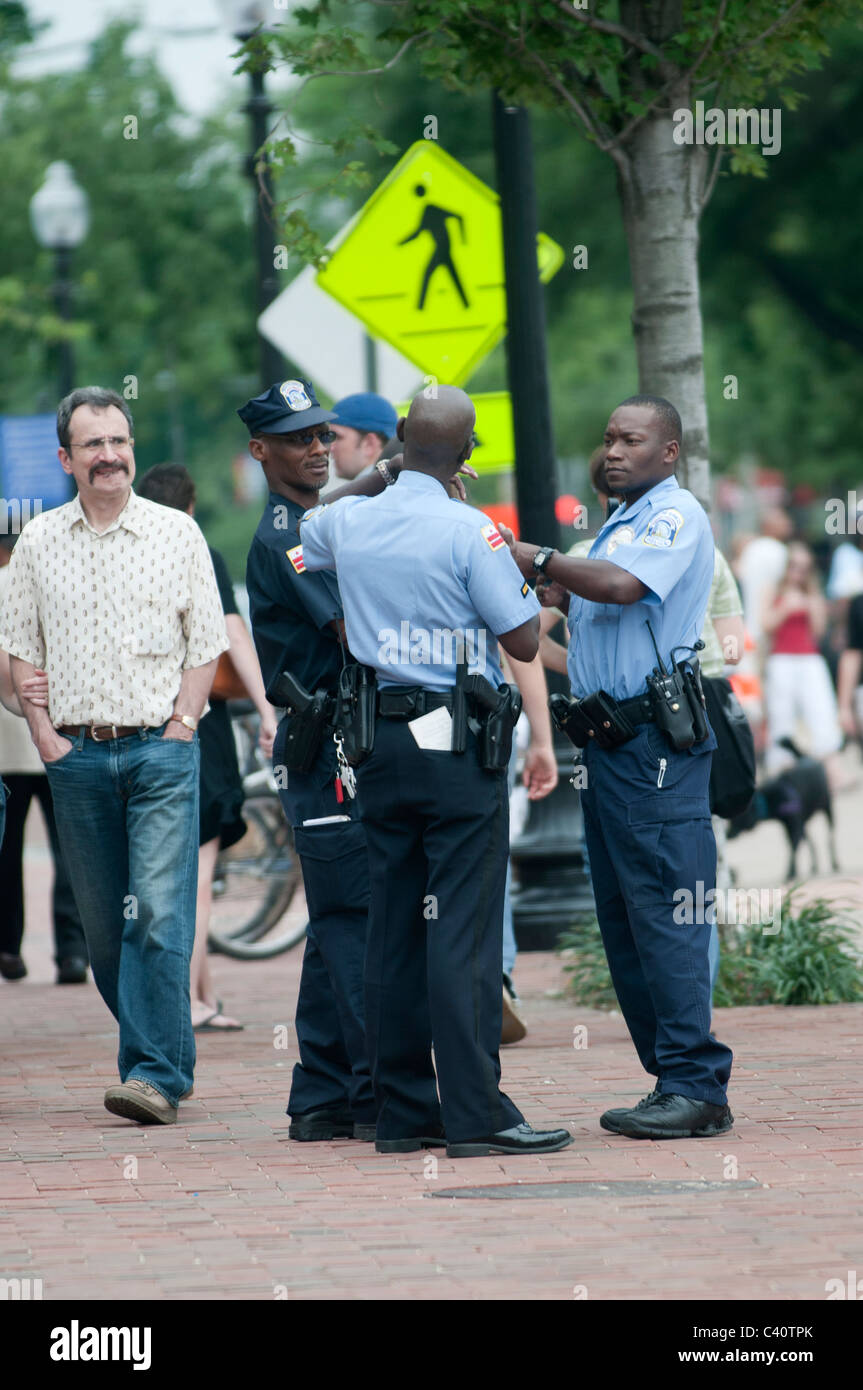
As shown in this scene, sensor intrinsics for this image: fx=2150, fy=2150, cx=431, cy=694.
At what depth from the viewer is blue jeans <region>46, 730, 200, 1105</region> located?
646cm

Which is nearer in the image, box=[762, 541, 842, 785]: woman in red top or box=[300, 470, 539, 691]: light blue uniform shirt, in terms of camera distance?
box=[300, 470, 539, 691]: light blue uniform shirt

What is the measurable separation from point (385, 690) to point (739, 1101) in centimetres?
185

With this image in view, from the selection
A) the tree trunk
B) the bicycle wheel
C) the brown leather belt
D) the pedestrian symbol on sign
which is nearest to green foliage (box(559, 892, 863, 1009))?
the tree trunk

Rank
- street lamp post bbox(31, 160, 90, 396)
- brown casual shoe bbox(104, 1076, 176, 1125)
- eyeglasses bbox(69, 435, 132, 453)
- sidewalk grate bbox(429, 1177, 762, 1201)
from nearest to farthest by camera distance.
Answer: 1. sidewalk grate bbox(429, 1177, 762, 1201)
2. brown casual shoe bbox(104, 1076, 176, 1125)
3. eyeglasses bbox(69, 435, 132, 453)
4. street lamp post bbox(31, 160, 90, 396)

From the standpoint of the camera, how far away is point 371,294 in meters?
10.4

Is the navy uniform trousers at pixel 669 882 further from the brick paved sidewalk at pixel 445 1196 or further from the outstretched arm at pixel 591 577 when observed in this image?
the outstretched arm at pixel 591 577

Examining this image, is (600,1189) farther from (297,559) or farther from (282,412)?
(282,412)

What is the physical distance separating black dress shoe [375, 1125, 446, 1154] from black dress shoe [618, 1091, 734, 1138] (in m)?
0.52

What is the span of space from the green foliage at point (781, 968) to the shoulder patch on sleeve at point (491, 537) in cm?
323

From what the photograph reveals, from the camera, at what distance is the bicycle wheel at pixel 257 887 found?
10.5 m

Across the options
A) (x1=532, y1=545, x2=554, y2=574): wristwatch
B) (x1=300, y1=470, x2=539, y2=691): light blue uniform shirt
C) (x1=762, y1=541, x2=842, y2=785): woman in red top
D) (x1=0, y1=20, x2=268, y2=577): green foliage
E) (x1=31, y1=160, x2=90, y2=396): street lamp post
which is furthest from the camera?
(x1=0, y1=20, x2=268, y2=577): green foliage

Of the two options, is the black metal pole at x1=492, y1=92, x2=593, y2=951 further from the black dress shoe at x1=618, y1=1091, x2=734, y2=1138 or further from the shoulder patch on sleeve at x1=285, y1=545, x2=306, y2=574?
the shoulder patch on sleeve at x1=285, y1=545, x2=306, y2=574

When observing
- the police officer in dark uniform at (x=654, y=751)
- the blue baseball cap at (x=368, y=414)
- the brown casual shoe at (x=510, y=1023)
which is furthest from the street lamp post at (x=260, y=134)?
the police officer in dark uniform at (x=654, y=751)
